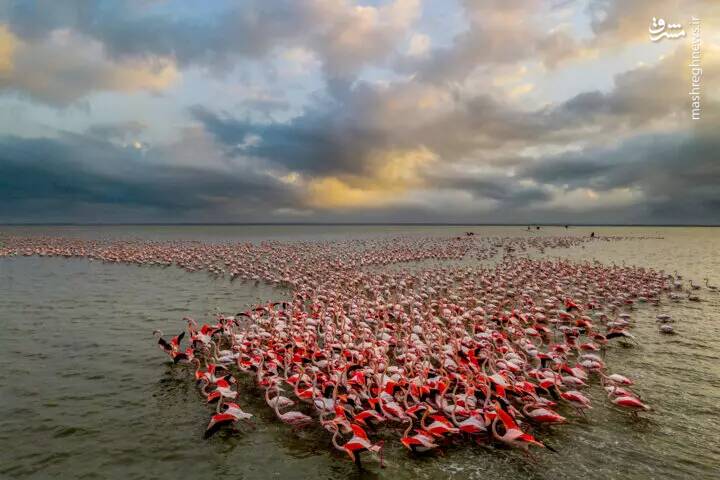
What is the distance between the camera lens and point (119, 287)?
87.7 ft

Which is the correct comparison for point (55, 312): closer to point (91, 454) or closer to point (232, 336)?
point (232, 336)

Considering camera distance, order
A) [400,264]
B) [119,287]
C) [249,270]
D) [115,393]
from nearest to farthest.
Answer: [115,393] → [119,287] → [249,270] → [400,264]

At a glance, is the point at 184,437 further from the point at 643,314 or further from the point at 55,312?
the point at 643,314

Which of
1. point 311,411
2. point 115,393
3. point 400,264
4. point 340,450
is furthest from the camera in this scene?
point 400,264

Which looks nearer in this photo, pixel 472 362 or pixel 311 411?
pixel 311 411

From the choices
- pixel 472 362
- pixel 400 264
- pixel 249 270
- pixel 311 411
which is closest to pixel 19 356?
pixel 311 411

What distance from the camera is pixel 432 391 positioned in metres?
9.32

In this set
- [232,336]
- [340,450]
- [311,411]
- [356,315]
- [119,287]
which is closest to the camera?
[340,450]

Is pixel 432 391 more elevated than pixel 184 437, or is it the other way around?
pixel 432 391

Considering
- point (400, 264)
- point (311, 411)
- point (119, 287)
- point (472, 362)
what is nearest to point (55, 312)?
point (119, 287)

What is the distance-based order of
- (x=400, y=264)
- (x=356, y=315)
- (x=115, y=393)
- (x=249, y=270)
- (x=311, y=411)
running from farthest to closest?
1. (x=400, y=264)
2. (x=249, y=270)
3. (x=356, y=315)
4. (x=115, y=393)
5. (x=311, y=411)

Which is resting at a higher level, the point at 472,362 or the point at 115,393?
the point at 472,362

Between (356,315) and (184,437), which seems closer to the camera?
(184,437)

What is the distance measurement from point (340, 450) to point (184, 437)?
3493 mm
